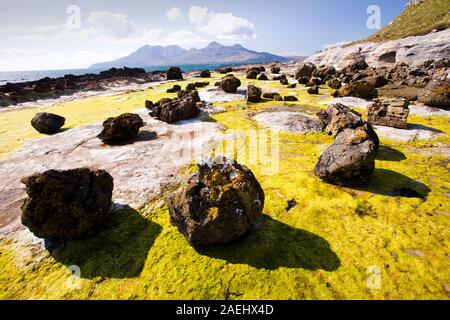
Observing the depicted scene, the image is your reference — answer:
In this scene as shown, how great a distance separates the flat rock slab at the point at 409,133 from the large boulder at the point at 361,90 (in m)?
10.6

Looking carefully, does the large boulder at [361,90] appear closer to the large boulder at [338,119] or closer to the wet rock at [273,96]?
the wet rock at [273,96]

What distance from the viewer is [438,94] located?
67.4 ft

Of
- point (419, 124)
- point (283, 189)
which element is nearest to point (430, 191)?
point (283, 189)

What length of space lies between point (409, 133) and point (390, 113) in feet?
6.50

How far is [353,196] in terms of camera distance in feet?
33.1

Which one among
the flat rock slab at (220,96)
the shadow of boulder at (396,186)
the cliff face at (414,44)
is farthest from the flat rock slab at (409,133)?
the cliff face at (414,44)

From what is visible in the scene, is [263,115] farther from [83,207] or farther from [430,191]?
[83,207]

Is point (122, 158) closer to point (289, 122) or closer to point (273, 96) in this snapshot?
point (289, 122)

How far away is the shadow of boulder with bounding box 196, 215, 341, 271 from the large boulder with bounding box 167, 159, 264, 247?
0.33m

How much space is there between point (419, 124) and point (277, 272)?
657 inches

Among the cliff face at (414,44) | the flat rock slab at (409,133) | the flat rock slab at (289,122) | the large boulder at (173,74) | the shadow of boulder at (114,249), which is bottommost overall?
the shadow of boulder at (114,249)

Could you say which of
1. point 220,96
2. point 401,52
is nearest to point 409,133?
point 220,96

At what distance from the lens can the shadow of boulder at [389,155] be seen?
42.6 feet
